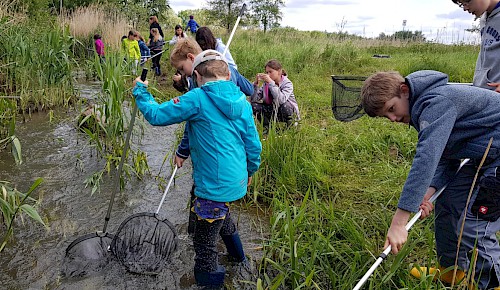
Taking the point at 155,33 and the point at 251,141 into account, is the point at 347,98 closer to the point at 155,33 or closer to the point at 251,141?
the point at 251,141

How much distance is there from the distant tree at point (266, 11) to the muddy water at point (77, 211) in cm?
2174

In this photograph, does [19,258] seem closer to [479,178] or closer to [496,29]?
[479,178]

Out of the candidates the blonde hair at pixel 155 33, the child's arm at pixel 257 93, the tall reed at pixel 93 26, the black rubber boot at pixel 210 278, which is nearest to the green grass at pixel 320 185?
the black rubber boot at pixel 210 278

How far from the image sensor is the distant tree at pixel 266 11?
2520 cm

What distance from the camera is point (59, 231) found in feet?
9.73

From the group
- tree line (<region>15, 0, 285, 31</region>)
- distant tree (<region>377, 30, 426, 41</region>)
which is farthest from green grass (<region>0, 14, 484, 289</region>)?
tree line (<region>15, 0, 285, 31</region>)

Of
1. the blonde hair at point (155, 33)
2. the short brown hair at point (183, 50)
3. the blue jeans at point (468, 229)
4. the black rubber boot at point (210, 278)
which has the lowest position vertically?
the black rubber boot at point (210, 278)

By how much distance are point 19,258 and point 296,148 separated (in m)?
2.30

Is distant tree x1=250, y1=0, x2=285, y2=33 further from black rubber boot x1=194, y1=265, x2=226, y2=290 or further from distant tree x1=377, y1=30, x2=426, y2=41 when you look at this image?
black rubber boot x1=194, y1=265, x2=226, y2=290

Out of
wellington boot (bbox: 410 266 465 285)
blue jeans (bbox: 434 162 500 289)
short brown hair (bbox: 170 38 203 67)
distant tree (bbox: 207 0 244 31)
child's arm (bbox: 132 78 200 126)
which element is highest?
distant tree (bbox: 207 0 244 31)

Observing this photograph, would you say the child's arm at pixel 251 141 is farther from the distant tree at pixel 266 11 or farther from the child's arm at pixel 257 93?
the distant tree at pixel 266 11

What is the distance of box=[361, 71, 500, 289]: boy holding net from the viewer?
5.55ft

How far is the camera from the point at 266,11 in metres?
25.3

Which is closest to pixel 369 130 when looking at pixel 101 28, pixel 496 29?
pixel 496 29
